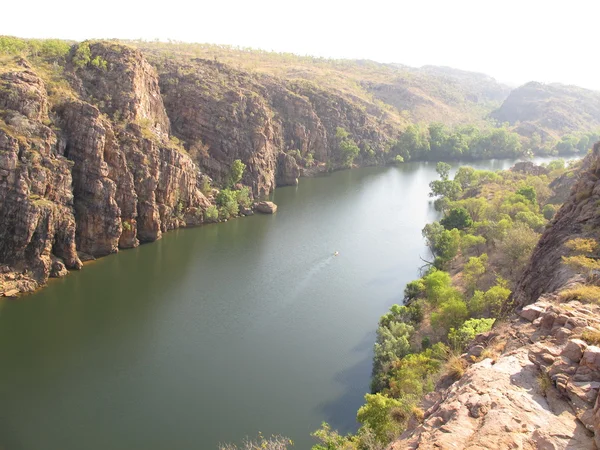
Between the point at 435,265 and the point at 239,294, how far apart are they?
23.9 meters

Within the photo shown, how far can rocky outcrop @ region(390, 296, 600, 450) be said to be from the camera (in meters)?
14.5

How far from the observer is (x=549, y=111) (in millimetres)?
199250

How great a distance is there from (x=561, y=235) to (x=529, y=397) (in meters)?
15.6

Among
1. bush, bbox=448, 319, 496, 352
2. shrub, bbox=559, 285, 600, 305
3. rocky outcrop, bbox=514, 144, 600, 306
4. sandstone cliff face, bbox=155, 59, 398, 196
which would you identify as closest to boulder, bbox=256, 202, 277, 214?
sandstone cliff face, bbox=155, 59, 398, 196

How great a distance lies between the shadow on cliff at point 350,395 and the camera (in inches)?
1327

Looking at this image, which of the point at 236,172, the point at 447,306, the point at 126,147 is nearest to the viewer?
the point at 447,306

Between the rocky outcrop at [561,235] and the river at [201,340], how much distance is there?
15.5m

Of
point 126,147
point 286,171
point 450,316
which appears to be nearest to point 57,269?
point 126,147

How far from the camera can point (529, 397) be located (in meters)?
16.1

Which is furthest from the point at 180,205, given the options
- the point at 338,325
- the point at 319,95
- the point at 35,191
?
the point at 319,95

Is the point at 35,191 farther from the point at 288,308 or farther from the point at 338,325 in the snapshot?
the point at 338,325

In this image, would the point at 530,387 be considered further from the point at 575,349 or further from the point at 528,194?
the point at 528,194

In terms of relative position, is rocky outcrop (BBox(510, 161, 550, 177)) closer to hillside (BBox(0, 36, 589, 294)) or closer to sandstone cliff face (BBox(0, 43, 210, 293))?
hillside (BBox(0, 36, 589, 294))

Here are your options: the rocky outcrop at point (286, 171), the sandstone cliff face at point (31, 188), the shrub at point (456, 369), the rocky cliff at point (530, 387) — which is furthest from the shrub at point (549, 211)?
the sandstone cliff face at point (31, 188)
